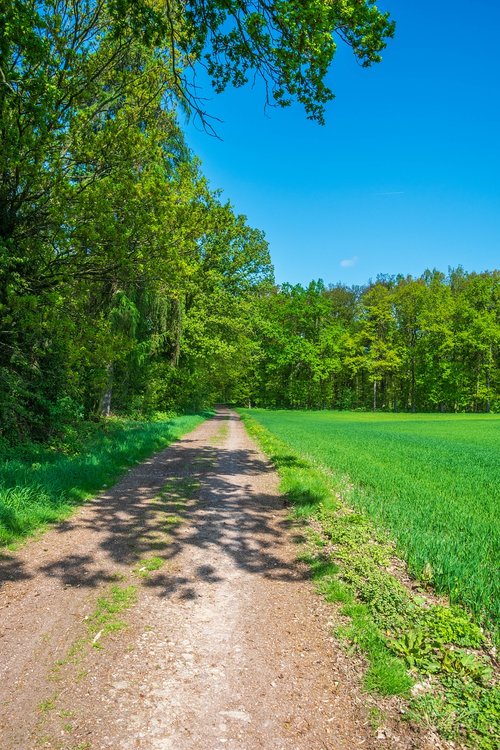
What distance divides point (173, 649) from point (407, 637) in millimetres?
1859

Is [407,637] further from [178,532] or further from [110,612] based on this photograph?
[178,532]

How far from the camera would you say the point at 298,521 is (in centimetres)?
645

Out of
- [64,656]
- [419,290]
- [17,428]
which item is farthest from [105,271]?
[419,290]

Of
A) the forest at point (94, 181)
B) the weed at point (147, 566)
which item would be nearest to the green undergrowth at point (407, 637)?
the weed at point (147, 566)

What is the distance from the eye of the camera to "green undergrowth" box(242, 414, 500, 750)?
102 inches

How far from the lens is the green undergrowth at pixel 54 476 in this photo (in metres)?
5.48

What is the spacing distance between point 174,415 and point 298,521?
64.5 feet

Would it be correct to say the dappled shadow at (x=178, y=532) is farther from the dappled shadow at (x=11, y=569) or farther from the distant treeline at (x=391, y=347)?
the distant treeline at (x=391, y=347)

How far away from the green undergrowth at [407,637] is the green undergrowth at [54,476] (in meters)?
3.65

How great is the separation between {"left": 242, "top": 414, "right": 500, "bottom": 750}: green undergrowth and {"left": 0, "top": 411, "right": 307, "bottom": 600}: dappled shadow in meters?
0.60

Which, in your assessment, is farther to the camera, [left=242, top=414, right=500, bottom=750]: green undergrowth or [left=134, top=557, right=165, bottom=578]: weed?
[left=134, top=557, right=165, bottom=578]: weed

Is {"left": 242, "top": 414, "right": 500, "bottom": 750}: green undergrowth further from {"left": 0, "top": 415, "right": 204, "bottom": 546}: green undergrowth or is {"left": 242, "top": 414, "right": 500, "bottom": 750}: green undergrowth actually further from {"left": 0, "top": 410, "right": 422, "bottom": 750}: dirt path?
{"left": 0, "top": 415, "right": 204, "bottom": 546}: green undergrowth

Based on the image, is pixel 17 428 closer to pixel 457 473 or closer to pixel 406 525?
pixel 406 525

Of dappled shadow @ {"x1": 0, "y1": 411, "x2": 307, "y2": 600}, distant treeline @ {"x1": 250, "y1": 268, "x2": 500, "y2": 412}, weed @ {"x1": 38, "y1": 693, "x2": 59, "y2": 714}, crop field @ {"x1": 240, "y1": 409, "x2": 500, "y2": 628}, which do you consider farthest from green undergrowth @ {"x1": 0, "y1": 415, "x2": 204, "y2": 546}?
distant treeline @ {"x1": 250, "y1": 268, "x2": 500, "y2": 412}
